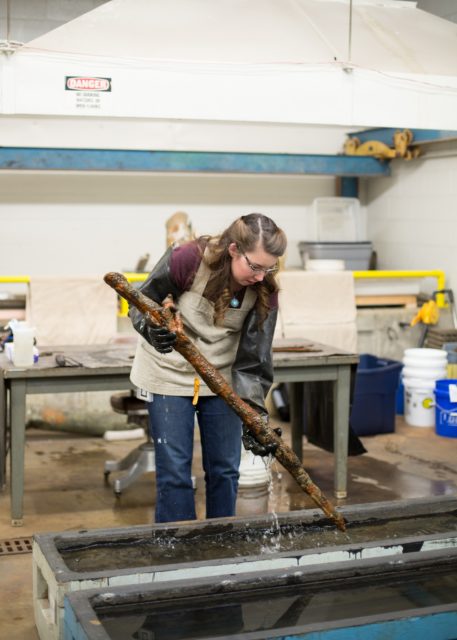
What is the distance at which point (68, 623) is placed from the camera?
2209 mm

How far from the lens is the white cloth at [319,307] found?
5.87m

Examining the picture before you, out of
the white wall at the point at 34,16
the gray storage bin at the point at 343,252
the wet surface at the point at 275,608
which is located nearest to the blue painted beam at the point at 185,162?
the gray storage bin at the point at 343,252

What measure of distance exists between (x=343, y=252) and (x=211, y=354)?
3436mm

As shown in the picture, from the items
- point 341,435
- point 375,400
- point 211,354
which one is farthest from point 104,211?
point 211,354

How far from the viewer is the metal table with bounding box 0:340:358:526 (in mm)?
3809

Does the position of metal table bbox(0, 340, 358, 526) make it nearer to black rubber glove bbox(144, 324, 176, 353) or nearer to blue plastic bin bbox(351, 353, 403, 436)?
blue plastic bin bbox(351, 353, 403, 436)

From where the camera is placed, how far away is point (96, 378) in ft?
12.9

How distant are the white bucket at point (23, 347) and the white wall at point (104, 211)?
2.50 metres

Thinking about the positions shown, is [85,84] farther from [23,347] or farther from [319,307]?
[319,307]

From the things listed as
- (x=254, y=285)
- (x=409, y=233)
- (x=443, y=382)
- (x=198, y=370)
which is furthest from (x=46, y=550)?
(x=409, y=233)

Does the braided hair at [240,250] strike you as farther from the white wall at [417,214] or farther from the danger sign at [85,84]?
the white wall at [417,214]

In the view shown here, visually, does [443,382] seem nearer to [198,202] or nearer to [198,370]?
[198,202]

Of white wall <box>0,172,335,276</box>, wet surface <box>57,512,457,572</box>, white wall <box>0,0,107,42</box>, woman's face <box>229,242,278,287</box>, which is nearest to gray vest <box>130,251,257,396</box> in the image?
woman's face <box>229,242,278,287</box>

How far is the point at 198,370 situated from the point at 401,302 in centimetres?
387
